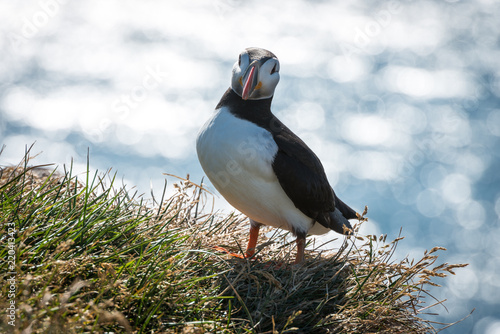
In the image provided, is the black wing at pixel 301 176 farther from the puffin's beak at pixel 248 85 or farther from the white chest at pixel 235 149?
the puffin's beak at pixel 248 85

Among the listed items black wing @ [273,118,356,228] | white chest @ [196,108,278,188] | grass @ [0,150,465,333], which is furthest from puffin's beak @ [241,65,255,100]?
grass @ [0,150,465,333]

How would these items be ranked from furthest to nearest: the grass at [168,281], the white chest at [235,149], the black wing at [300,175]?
the black wing at [300,175] → the white chest at [235,149] → the grass at [168,281]

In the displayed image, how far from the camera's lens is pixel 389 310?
3.94 meters

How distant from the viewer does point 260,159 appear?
445 cm

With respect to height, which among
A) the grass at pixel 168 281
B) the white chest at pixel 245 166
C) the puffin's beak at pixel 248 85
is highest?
the puffin's beak at pixel 248 85

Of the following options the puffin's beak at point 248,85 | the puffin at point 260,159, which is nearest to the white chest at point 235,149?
the puffin at point 260,159

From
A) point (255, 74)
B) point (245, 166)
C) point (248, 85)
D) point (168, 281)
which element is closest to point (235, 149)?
point (245, 166)

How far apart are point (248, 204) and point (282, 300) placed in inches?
42.9

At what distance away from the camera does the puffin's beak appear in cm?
443

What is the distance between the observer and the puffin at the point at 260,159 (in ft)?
14.6

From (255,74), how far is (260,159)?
719mm

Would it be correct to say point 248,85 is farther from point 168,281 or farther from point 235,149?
point 168,281

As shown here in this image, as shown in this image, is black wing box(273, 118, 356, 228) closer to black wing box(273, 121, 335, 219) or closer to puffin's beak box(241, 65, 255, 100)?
black wing box(273, 121, 335, 219)

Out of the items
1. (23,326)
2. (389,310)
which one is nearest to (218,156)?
(389,310)
